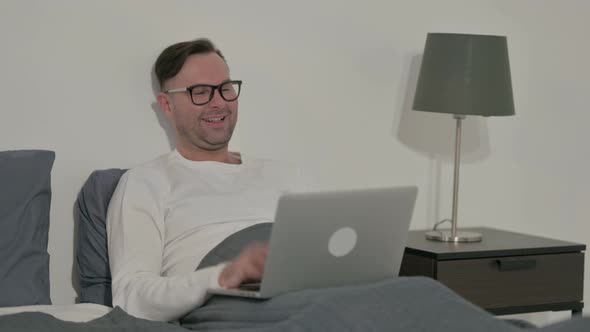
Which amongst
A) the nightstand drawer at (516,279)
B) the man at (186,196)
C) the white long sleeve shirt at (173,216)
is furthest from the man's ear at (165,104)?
the nightstand drawer at (516,279)

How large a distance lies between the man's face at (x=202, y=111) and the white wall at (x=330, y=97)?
0.66 feet

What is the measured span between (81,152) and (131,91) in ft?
0.77

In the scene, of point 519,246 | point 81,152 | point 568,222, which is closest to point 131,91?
point 81,152

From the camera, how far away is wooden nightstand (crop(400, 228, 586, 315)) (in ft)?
9.82

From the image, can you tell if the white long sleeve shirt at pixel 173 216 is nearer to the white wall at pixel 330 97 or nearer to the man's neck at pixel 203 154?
the man's neck at pixel 203 154

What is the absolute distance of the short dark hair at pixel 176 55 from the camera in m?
2.80

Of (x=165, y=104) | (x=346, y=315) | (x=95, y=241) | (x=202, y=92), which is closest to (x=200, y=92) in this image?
(x=202, y=92)

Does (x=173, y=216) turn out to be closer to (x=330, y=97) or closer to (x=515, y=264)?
(x=330, y=97)

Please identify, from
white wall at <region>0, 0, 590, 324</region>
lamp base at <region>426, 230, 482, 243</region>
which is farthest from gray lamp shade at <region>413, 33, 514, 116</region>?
lamp base at <region>426, 230, 482, 243</region>

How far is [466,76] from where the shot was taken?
3047 mm

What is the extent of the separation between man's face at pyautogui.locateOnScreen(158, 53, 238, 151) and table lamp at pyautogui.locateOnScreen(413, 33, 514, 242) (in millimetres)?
672

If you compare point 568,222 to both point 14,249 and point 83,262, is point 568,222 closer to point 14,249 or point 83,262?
point 83,262

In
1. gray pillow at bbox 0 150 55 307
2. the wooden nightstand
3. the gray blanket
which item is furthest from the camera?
the wooden nightstand

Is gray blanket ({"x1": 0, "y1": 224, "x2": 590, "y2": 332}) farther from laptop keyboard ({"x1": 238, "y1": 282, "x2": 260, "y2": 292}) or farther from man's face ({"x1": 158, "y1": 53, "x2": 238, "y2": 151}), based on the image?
man's face ({"x1": 158, "y1": 53, "x2": 238, "y2": 151})
